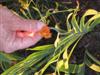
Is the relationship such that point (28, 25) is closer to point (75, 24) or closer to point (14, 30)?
point (14, 30)

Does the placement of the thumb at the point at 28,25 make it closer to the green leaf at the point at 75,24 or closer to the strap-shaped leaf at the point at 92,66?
the green leaf at the point at 75,24

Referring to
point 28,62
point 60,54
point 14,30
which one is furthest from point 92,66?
point 14,30

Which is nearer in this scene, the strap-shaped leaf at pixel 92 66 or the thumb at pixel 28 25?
the thumb at pixel 28 25

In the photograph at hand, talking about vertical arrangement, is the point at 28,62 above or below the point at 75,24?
below

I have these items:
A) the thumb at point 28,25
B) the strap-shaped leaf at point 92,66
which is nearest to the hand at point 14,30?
the thumb at point 28,25

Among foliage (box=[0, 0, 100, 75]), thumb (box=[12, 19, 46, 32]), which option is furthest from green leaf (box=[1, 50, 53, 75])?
thumb (box=[12, 19, 46, 32])

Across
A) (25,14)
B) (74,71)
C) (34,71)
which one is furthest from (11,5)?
(74,71)

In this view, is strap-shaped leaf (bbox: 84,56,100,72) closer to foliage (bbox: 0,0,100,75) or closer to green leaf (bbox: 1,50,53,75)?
foliage (bbox: 0,0,100,75)

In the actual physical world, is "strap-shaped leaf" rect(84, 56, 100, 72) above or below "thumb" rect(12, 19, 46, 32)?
below
